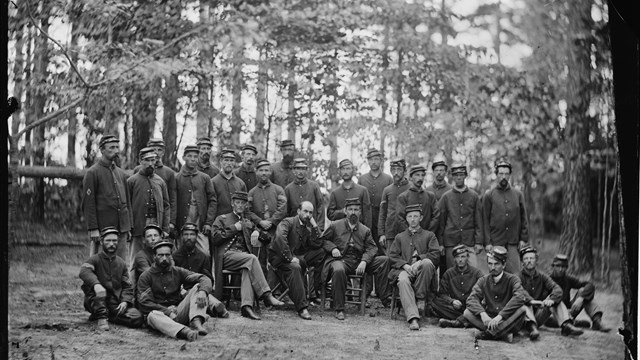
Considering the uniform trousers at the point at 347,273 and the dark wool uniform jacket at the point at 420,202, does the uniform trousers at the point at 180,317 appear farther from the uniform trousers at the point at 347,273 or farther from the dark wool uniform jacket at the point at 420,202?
the dark wool uniform jacket at the point at 420,202

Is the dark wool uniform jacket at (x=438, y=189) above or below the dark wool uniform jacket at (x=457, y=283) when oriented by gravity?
above

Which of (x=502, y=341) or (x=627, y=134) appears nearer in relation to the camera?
(x=627, y=134)

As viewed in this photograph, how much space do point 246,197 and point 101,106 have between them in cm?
122

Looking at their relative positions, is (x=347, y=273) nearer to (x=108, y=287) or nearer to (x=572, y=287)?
(x=572, y=287)

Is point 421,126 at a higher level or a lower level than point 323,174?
higher

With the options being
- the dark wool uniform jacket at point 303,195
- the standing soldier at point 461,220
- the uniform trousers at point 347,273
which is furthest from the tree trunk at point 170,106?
the standing soldier at point 461,220

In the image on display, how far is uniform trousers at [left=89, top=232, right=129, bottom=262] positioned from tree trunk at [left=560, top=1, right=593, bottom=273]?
2642 millimetres

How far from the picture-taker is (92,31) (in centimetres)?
401

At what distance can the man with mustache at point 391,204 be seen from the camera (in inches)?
195

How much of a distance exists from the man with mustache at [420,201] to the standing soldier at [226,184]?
114 centimetres

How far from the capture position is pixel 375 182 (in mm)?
5109

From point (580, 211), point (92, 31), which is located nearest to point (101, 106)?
point (92, 31)

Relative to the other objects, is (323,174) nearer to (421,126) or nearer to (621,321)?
(421,126)

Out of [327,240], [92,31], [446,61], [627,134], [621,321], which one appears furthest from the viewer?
[327,240]
